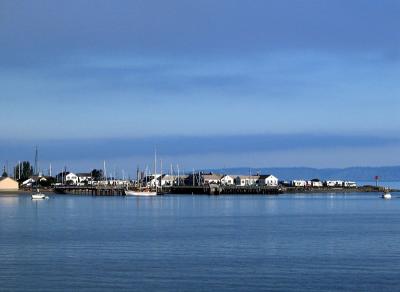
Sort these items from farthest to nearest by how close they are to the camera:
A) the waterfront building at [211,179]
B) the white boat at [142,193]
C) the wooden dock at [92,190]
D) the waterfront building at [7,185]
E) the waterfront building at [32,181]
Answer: the waterfront building at [211,179] → the waterfront building at [32,181] → the waterfront building at [7,185] → the wooden dock at [92,190] → the white boat at [142,193]

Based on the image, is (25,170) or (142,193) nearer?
(142,193)

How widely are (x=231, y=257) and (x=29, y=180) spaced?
497ft

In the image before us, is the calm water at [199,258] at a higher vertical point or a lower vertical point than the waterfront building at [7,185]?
lower

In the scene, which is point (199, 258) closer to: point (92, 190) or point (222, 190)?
point (92, 190)

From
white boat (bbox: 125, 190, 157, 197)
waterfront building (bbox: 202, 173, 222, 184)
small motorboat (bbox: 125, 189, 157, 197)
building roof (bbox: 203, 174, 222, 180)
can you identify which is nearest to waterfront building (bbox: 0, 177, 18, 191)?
small motorboat (bbox: 125, 189, 157, 197)

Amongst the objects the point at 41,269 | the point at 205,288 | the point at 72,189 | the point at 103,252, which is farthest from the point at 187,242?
the point at 72,189

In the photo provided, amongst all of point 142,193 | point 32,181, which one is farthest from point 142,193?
point 32,181

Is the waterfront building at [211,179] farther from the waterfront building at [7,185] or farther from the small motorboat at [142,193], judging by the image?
the waterfront building at [7,185]

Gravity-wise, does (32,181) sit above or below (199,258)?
above

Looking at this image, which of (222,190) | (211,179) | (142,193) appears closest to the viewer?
(142,193)

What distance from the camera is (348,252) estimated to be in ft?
132

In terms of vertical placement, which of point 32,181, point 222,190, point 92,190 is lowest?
point 222,190

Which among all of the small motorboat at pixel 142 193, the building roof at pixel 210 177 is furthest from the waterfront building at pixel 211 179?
the small motorboat at pixel 142 193

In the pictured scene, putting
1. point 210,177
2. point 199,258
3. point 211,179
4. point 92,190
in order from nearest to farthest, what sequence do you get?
point 199,258, point 92,190, point 211,179, point 210,177
